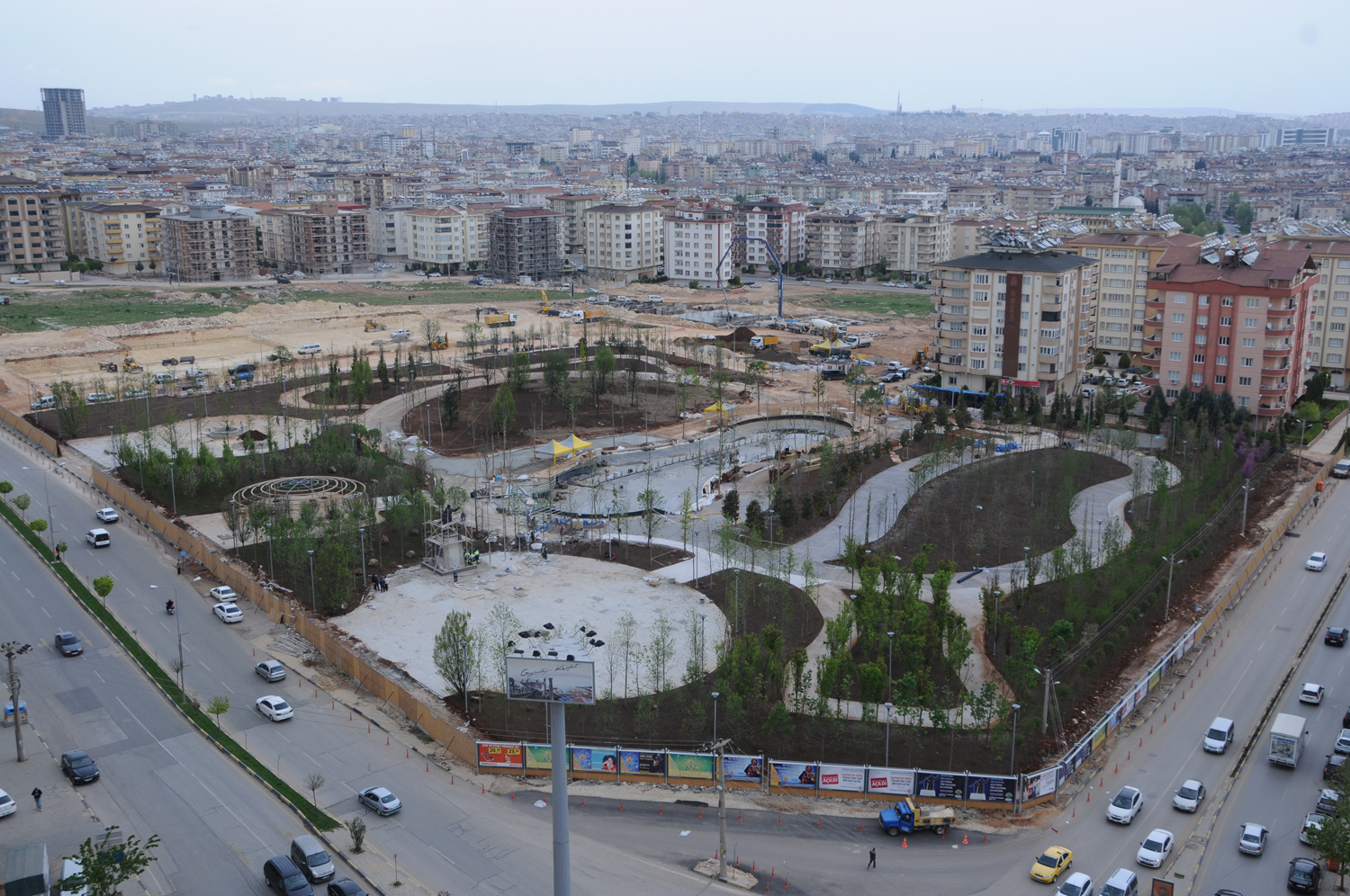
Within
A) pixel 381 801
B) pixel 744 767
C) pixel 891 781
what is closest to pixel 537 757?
pixel 381 801

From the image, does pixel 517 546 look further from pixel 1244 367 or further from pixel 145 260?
pixel 145 260

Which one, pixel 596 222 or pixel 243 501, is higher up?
pixel 596 222

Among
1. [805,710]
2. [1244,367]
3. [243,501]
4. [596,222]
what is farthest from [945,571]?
[596,222]

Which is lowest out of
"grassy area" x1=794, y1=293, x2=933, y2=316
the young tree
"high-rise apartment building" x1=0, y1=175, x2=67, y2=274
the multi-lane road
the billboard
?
the multi-lane road

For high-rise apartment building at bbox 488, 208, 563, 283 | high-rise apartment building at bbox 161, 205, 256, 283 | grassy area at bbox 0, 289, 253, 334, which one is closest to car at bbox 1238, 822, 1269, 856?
grassy area at bbox 0, 289, 253, 334

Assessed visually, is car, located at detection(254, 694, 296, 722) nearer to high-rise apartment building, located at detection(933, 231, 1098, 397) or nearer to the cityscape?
the cityscape

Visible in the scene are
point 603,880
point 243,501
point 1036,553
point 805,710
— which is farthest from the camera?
point 243,501

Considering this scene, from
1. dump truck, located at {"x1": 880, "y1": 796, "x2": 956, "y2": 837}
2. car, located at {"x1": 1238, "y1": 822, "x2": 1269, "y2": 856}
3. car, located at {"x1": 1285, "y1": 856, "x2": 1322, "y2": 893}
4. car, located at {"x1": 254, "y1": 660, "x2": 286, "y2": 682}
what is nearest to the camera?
car, located at {"x1": 1285, "y1": 856, "x2": 1322, "y2": 893}
